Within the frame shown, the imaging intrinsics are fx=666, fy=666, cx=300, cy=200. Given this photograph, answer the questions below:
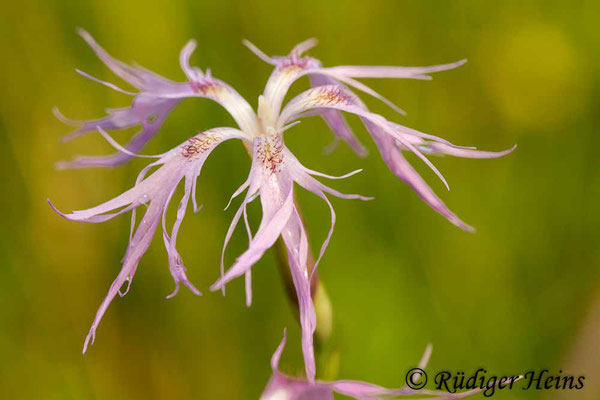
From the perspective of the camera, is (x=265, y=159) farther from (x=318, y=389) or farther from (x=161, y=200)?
(x=318, y=389)

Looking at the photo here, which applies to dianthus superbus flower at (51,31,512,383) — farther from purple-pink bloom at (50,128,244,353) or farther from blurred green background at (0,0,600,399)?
blurred green background at (0,0,600,399)

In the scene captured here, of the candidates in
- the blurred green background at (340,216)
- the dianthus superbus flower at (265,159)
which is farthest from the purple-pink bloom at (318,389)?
the blurred green background at (340,216)

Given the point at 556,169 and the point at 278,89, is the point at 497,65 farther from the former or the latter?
the point at 278,89

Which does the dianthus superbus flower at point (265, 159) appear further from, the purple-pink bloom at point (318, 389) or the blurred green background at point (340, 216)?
the blurred green background at point (340, 216)

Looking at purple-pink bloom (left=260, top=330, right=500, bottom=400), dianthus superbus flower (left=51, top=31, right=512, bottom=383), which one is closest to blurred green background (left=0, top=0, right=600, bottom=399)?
dianthus superbus flower (left=51, top=31, right=512, bottom=383)

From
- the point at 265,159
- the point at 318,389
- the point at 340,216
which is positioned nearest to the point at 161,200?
the point at 265,159

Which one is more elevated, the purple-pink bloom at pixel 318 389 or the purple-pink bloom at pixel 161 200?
the purple-pink bloom at pixel 161 200

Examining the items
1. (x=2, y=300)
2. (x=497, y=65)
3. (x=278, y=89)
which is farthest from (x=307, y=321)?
(x=497, y=65)
